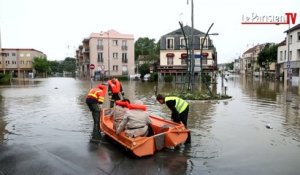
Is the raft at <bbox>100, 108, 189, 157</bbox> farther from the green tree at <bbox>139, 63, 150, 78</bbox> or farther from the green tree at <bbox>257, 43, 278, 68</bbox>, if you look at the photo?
the green tree at <bbox>257, 43, 278, 68</bbox>

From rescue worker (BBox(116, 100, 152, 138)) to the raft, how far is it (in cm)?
21

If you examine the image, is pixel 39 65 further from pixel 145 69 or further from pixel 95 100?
pixel 95 100

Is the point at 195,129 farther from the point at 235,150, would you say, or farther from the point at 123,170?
the point at 123,170

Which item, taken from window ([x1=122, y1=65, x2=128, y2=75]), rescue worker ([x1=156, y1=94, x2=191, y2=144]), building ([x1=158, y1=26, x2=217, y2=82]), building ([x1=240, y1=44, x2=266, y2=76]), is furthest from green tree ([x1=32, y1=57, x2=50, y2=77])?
rescue worker ([x1=156, y1=94, x2=191, y2=144])

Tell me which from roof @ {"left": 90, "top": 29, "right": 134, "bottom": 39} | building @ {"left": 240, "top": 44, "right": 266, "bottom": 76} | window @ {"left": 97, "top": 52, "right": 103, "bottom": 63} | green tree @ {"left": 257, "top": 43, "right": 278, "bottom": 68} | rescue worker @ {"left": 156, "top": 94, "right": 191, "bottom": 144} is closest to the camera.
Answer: rescue worker @ {"left": 156, "top": 94, "right": 191, "bottom": 144}

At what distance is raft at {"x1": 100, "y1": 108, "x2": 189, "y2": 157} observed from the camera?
773cm

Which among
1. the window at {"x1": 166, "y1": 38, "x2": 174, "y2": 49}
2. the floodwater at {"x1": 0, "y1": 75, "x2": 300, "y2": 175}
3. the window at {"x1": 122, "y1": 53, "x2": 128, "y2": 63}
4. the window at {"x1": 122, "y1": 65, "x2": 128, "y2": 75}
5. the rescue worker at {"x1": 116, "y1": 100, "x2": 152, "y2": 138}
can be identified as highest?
the window at {"x1": 166, "y1": 38, "x2": 174, "y2": 49}

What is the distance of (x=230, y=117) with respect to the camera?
14047mm

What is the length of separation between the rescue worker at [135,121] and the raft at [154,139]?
0.21 m

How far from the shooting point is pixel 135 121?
7988 mm

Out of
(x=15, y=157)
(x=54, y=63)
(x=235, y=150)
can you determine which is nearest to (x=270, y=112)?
(x=235, y=150)

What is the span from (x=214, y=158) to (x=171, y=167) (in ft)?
4.15

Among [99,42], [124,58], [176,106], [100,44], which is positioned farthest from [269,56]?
[176,106]

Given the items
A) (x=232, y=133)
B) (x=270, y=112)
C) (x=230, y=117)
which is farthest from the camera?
(x=270, y=112)
